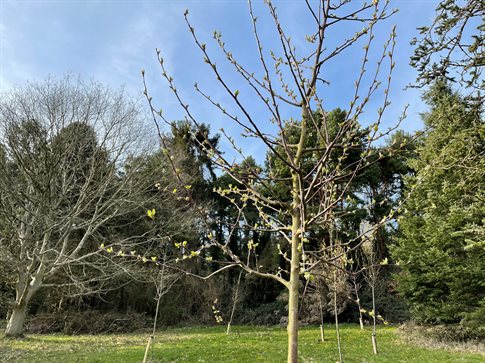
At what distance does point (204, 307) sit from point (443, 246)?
13.5 m

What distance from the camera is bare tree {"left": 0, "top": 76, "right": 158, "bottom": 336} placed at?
1310 cm

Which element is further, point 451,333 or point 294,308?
point 451,333

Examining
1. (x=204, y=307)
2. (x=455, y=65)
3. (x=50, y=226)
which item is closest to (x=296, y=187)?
(x=455, y=65)

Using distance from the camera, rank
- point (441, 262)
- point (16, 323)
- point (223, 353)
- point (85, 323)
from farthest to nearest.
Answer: point (85, 323) → point (441, 262) → point (16, 323) → point (223, 353)

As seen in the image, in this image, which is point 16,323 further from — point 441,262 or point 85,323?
point 441,262

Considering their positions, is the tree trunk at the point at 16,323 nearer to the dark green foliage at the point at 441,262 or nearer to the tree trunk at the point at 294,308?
the dark green foliage at the point at 441,262

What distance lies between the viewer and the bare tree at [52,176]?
43.0 ft

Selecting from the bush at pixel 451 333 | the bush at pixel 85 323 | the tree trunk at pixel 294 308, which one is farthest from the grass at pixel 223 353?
the tree trunk at pixel 294 308

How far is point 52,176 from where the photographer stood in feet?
44.2

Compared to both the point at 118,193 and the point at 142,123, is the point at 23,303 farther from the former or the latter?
the point at 142,123

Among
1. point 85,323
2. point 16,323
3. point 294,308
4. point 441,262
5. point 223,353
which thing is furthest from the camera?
point 85,323

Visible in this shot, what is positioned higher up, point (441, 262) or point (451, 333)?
point (441, 262)

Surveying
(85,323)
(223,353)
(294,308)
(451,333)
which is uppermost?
(294,308)

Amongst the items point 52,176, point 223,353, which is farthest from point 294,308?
point 52,176
